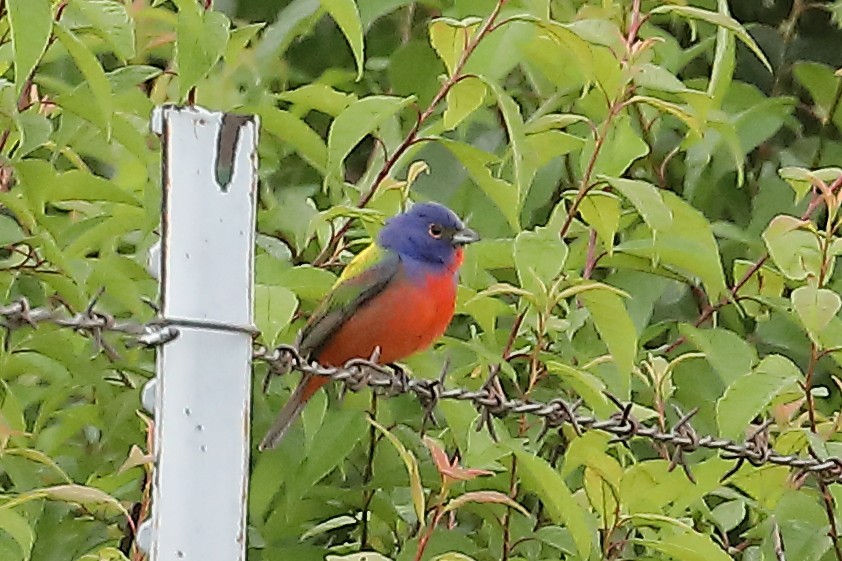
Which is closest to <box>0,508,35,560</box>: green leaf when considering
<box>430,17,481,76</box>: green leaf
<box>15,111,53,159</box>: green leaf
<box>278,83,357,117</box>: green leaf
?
<box>15,111,53,159</box>: green leaf

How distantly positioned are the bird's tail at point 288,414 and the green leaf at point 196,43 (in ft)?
2.24

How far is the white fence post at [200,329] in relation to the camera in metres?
2.03

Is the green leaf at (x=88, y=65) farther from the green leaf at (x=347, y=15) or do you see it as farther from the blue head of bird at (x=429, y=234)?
the blue head of bird at (x=429, y=234)

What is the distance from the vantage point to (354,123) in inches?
125

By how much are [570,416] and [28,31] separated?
112 centimetres

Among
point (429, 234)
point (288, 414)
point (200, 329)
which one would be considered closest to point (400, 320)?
point (429, 234)

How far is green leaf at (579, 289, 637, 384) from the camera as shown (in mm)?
3180

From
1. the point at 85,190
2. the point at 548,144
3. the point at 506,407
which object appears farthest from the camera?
the point at 548,144

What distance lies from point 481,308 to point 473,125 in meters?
1.28

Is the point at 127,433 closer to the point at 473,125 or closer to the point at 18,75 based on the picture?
the point at 18,75

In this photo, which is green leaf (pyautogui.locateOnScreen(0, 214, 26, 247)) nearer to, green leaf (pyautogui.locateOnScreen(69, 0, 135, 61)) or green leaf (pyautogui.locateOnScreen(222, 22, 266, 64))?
green leaf (pyautogui.locateOnScreen(69, 0, 135, 61))

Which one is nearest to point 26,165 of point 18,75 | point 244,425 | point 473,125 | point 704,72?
point 18,75

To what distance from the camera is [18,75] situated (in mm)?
2629

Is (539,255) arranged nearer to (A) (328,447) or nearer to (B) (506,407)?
(B) (506,407)
